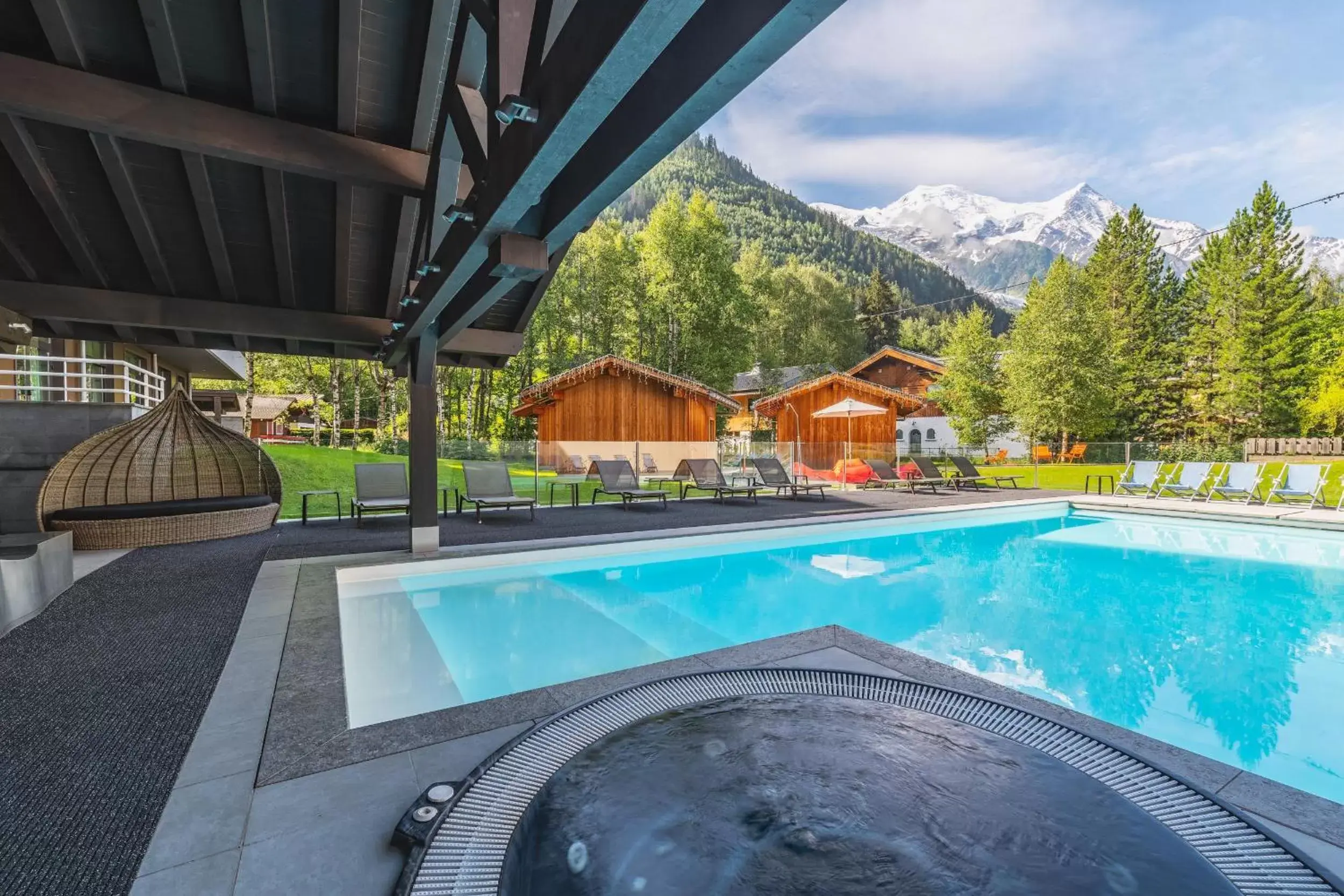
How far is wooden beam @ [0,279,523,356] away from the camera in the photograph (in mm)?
5695

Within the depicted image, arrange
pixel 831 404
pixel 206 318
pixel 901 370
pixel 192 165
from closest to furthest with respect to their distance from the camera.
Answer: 1. pixel 192 165
2. pixel 206 318
3. pixel 831 404
4. pixel 901 370

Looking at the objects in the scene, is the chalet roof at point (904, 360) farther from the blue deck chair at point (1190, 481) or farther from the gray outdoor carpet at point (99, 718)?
the gray outdoor carpet at point (99, 718)

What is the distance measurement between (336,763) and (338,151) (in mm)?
3905

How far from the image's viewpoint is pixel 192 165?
465cm

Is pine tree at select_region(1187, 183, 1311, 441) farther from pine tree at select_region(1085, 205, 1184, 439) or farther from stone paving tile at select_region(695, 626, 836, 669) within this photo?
stone paving tile at select_region(695, 626, 836, 669)

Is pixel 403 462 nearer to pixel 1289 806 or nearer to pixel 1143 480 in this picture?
pixel 1289 806

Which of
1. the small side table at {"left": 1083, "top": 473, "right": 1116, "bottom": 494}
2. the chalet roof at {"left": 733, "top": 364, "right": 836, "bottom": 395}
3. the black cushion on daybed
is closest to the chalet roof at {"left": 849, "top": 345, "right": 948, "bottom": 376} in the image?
the chalet roof at {"left": 733, "top": 364, "right": 836, "bottom": 395}

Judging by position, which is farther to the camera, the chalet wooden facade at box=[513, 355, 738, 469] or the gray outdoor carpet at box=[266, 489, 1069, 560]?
the chalet wooden facade at box=[513, 355, 738, 469]

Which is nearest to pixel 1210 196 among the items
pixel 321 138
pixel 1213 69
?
pixel 1213 69

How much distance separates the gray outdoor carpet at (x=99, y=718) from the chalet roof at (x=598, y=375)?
1212cm

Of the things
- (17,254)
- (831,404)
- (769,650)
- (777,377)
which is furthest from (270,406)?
(769,650)

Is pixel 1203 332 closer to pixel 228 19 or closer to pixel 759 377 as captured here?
pixel 759 377

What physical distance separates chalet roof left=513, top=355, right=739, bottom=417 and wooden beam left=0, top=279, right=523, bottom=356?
30.4 ft

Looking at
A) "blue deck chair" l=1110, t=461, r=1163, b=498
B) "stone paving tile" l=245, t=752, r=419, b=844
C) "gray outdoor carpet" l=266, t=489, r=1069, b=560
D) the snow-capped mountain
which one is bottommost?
"gray outdoor carpet" l=266, t=489, r=1069, b=560
